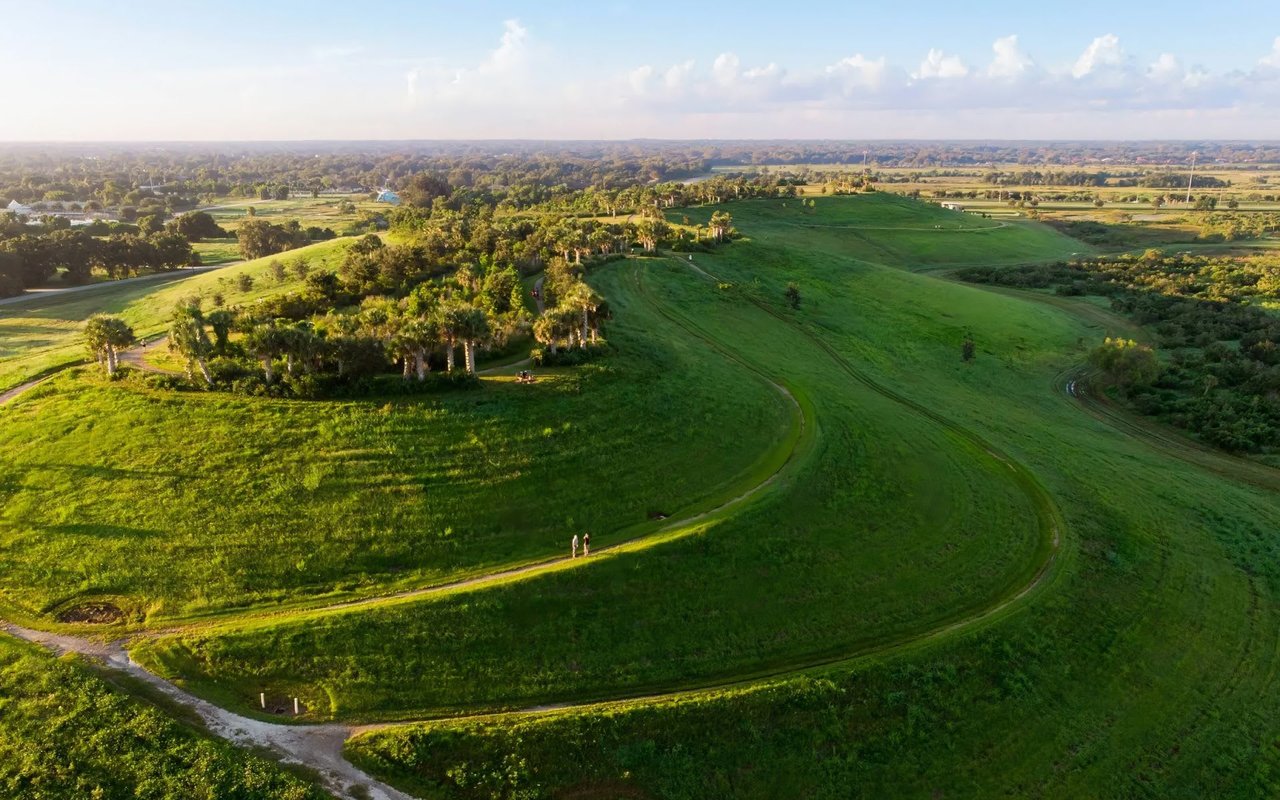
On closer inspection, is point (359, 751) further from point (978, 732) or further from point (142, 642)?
point (978, 732)

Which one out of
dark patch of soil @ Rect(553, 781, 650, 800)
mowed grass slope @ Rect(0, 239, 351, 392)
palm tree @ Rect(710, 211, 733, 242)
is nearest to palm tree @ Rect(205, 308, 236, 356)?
mowed grass slope @ Rect(0, 239, 351, 392)

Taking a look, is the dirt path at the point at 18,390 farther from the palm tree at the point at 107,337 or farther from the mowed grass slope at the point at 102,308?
the palm tree at the point at 107,337

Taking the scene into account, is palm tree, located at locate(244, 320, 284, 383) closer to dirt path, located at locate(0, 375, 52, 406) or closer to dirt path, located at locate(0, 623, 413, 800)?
dirt path, located at locate(0, 375, 52, 406)

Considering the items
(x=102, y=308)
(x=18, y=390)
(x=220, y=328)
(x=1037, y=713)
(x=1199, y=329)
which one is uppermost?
(x=220, y=328)

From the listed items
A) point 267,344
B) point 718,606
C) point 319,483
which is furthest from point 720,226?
point 718,606

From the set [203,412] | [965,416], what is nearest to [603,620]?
[203,412]

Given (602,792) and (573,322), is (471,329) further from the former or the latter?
(602,792)
